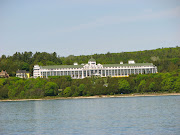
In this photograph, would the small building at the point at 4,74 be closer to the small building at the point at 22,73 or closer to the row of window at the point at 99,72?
the small building at the point at 22,73

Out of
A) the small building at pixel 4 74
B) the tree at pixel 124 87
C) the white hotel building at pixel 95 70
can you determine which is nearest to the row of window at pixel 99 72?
the white hotel building at pixel 95 70

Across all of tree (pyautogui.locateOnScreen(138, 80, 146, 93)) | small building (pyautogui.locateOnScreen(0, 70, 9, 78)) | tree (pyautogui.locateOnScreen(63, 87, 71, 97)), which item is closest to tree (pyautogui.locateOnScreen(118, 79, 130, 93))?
tree (pyautogui.locateOnScreen(138, 80, 146, 93))

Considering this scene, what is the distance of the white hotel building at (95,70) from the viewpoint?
568 ft

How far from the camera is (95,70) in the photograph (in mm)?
175750

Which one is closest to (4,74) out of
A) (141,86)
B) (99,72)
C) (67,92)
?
(99,72)

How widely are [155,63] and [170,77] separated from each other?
58.8 m

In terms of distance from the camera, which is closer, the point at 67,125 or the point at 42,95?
the point at 67,125

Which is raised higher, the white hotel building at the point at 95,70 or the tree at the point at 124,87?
the white hotel building at the point at 95,70

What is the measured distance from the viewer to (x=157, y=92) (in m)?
118

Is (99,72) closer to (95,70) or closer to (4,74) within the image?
(95,70)

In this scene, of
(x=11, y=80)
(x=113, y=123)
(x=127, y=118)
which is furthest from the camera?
(x=11, y=80)

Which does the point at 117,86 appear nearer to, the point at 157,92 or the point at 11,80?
the point at 157,92

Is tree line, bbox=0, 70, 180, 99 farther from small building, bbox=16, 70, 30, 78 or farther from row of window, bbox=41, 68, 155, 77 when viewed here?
small building, bbox=16, 70, 30, 78

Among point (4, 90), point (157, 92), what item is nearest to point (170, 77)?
point (157, 92)
